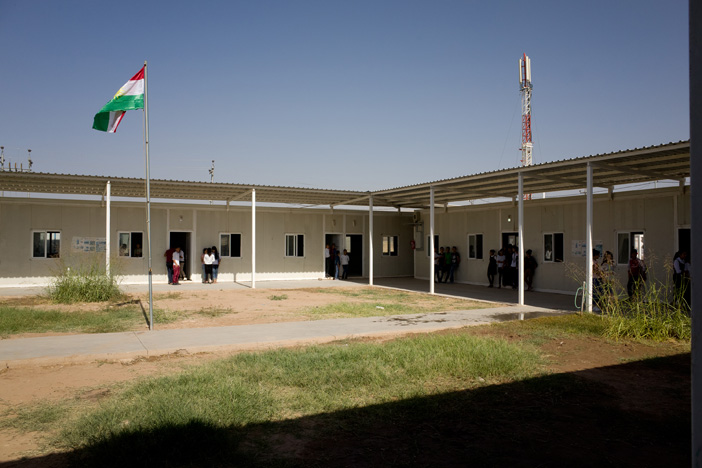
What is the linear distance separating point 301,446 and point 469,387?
254 centimetres

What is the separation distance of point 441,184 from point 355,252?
1107 cm

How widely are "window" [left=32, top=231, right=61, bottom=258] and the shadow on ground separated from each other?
17656 mm

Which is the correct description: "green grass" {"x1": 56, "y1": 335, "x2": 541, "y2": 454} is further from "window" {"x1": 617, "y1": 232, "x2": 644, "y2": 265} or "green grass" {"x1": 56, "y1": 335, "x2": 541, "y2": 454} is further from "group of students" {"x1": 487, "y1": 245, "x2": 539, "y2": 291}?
"group of students" {"x1": 487, "y1": 245, "x2": 539, "y2": 291}

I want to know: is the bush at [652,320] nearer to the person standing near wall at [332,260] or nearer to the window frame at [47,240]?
the person standing near wall at [332,260]

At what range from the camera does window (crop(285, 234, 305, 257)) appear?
79.4 ft

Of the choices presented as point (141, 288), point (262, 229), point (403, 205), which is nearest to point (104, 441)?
point (141, 288)

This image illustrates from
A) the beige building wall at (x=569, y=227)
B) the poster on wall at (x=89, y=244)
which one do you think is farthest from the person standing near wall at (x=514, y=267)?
the poster on wall at (x=89, y=244)

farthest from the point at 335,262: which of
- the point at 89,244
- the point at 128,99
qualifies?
the point at 128,99

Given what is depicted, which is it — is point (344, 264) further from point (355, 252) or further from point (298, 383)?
point (298, 383)

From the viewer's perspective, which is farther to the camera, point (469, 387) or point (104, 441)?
point (469, 387)

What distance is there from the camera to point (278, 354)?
796 cm

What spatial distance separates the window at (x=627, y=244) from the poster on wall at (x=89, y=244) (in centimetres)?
1796

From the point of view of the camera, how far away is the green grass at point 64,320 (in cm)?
1031

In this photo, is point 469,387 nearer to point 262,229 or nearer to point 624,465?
point 624,465
